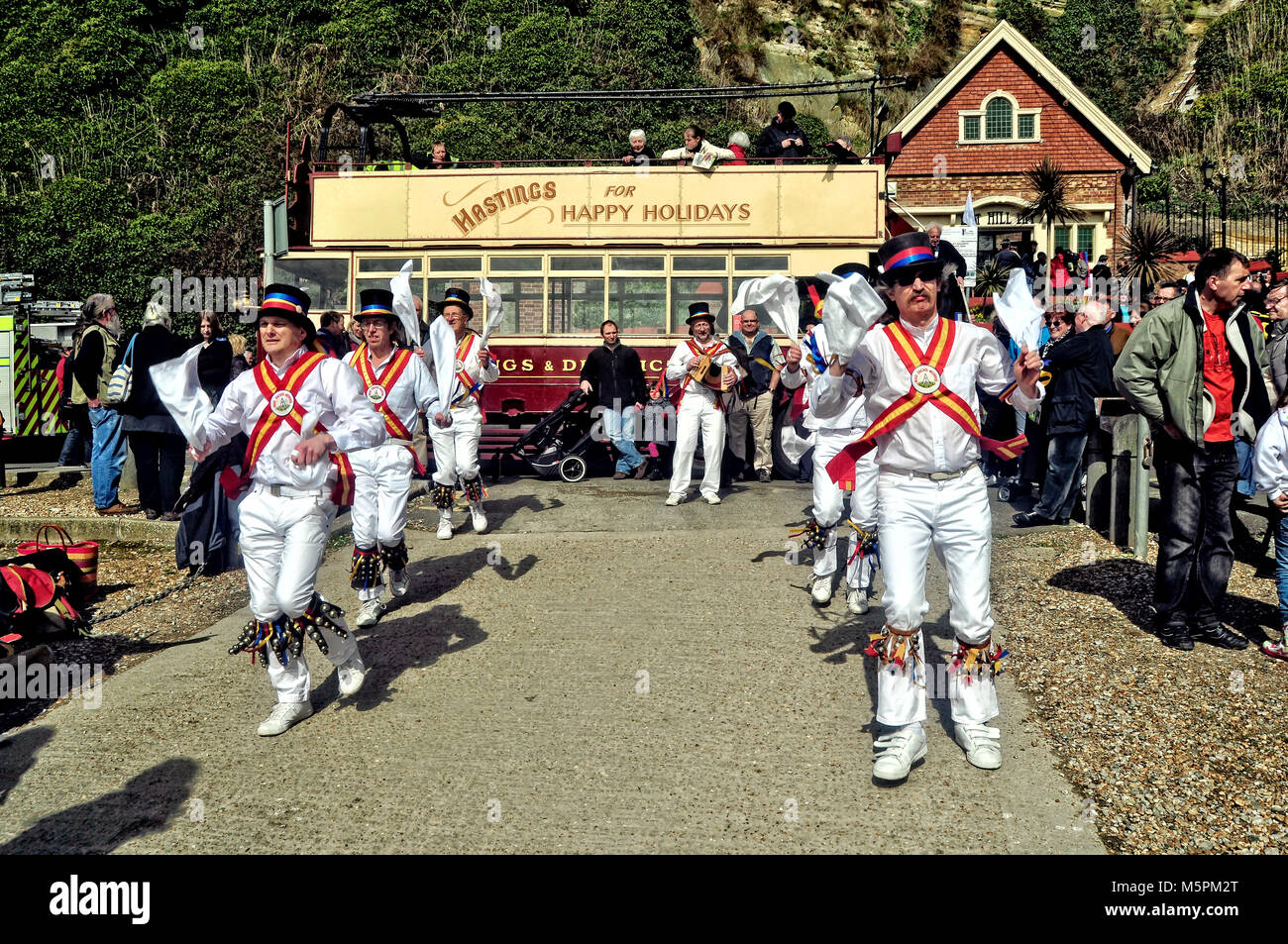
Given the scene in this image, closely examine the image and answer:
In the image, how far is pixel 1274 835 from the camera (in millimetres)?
4285

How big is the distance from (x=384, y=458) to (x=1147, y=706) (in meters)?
5.01

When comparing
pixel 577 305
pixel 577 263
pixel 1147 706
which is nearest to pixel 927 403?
pixel 1147 706

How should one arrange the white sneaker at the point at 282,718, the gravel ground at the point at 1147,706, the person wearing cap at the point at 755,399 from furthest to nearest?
the person wearing cap at the point at 755,399, the white sneaker at the point at 282,718, the gravel ground at the point at 1147,706

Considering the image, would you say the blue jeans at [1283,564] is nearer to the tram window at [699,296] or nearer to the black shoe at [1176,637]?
the black shoe at [1176,637]

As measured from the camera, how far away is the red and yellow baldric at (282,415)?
557cm

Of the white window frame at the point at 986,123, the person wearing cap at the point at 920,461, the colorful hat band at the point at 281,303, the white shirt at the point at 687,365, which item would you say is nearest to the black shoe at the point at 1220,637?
the person wearing cap at the point at 920,461

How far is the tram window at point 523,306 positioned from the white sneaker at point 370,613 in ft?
24.9

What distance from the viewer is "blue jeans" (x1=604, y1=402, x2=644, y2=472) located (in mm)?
13484

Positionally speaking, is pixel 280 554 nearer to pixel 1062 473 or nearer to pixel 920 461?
pixel 920 461

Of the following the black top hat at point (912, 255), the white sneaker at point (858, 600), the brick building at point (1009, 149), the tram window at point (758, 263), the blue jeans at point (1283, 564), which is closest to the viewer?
the black top hat at point (912, 255)

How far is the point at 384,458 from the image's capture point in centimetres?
784

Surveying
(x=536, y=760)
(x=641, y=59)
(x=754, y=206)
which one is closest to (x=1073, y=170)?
(x=641, y=59)
